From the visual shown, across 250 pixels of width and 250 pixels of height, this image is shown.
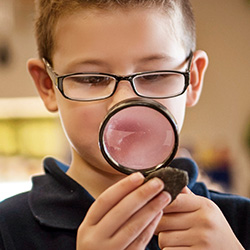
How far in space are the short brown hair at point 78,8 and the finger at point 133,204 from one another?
43 cm

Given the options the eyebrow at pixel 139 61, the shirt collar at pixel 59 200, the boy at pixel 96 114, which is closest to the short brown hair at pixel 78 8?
the boy at pixel 96 114

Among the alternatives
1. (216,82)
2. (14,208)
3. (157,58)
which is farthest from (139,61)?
(216,82)

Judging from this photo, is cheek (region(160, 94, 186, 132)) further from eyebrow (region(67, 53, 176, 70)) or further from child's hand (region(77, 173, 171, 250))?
child's hand (region(77, 173, 171, 250))

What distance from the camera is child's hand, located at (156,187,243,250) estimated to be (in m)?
0.76

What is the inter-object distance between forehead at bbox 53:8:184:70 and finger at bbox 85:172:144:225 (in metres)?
0.30

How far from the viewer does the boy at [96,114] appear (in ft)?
2.55

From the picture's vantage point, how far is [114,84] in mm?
914

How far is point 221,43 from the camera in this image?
9.36 ft

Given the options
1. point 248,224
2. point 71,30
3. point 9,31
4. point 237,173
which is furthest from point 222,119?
point 71,30

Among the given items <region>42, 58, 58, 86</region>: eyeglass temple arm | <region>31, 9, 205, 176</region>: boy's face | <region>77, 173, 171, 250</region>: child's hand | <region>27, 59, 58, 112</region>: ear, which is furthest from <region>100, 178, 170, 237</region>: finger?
<region>27, 59, 58, 112</region>: ear

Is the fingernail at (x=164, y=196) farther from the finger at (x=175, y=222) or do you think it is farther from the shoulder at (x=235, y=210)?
the shoulder at (x=235, y=210)

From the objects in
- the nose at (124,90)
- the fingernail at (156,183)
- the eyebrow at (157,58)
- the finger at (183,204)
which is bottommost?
the finger at (183,204)

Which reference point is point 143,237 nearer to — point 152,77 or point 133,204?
point 133,204

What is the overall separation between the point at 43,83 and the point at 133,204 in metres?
0.59
